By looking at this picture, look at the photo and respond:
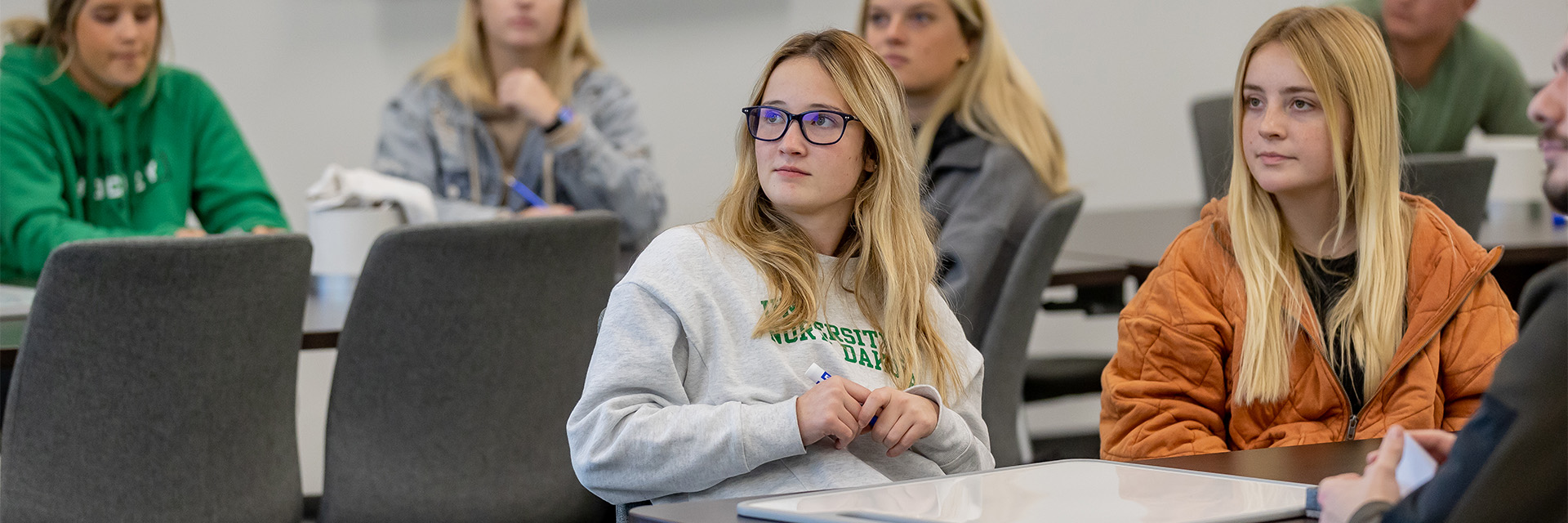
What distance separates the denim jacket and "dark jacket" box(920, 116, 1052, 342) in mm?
783

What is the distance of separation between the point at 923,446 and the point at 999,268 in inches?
45.5

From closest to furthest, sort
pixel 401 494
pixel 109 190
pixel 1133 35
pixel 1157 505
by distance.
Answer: pixel 1157 505 → pixel 401 494 → pixel 109 190 → pixel 1133 35

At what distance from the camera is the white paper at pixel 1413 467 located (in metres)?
0.77

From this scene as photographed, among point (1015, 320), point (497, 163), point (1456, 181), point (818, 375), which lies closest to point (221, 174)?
point (497, 163)

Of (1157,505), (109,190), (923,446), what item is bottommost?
(109,190)

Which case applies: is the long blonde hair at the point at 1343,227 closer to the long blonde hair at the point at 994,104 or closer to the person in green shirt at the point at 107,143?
the long blonde hair at the point at 994,104

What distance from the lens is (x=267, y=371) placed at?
5.68 ft

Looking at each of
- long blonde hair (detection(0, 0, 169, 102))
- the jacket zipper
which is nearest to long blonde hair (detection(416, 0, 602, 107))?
long blonde hair (detection(0, 0, 169, 102))

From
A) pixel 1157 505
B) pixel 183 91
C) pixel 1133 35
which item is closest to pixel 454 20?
pixel 183 91

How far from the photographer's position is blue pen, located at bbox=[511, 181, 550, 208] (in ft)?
9.15

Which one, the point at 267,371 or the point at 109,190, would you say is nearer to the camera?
the point at 267,371

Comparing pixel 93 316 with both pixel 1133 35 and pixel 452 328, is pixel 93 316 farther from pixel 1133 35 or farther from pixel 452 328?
pixel 1133 35

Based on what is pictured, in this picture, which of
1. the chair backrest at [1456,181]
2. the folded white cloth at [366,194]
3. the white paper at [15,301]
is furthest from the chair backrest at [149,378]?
the chair backrest at [1456,181]

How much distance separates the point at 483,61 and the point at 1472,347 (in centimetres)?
226
